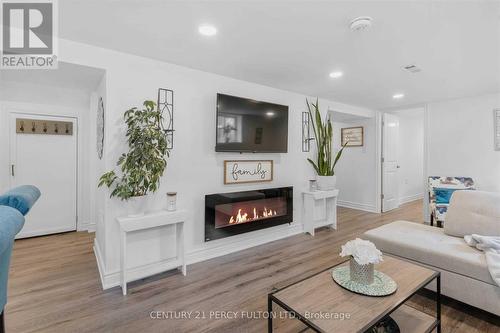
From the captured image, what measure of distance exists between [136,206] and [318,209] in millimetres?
2997

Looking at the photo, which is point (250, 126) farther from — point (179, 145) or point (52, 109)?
point (52, 109)

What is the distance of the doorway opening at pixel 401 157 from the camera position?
5.57m

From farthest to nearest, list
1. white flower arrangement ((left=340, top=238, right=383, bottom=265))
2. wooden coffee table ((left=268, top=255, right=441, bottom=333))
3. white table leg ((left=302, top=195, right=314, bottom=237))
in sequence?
1. white table leg ((left=302, top=195, right=314, bottom=237))
2. white flower arrangement ((left=340, top=238, right=383, bottom=265))
3. wooden coffee table ((left=268, top=255, right=441, bottom=333))

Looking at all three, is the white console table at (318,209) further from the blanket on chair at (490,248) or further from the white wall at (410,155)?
the white wall at (410,155)

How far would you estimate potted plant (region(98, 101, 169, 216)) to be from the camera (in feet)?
7.70

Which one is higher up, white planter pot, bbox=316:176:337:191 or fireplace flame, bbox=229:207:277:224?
white planter pot, bbox=316:176:337:191

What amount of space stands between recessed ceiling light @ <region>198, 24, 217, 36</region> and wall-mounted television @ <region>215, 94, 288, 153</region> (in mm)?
909

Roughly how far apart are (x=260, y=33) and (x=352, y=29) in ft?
2.51

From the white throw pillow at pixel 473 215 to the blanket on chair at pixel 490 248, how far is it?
0.15 metres

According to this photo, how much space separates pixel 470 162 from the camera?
4.30 metres

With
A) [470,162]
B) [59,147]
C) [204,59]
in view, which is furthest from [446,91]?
[59,147]

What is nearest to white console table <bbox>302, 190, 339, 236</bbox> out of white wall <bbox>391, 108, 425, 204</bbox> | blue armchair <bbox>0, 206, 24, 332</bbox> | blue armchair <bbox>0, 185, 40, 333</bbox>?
white wall <bbox>391, 108, 425, 204</bbox>

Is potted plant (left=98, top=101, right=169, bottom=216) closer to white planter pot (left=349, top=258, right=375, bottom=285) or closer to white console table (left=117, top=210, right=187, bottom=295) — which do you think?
white console table (left=117, top=210, right=187, bottom=295)

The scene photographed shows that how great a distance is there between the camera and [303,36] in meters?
2.18
